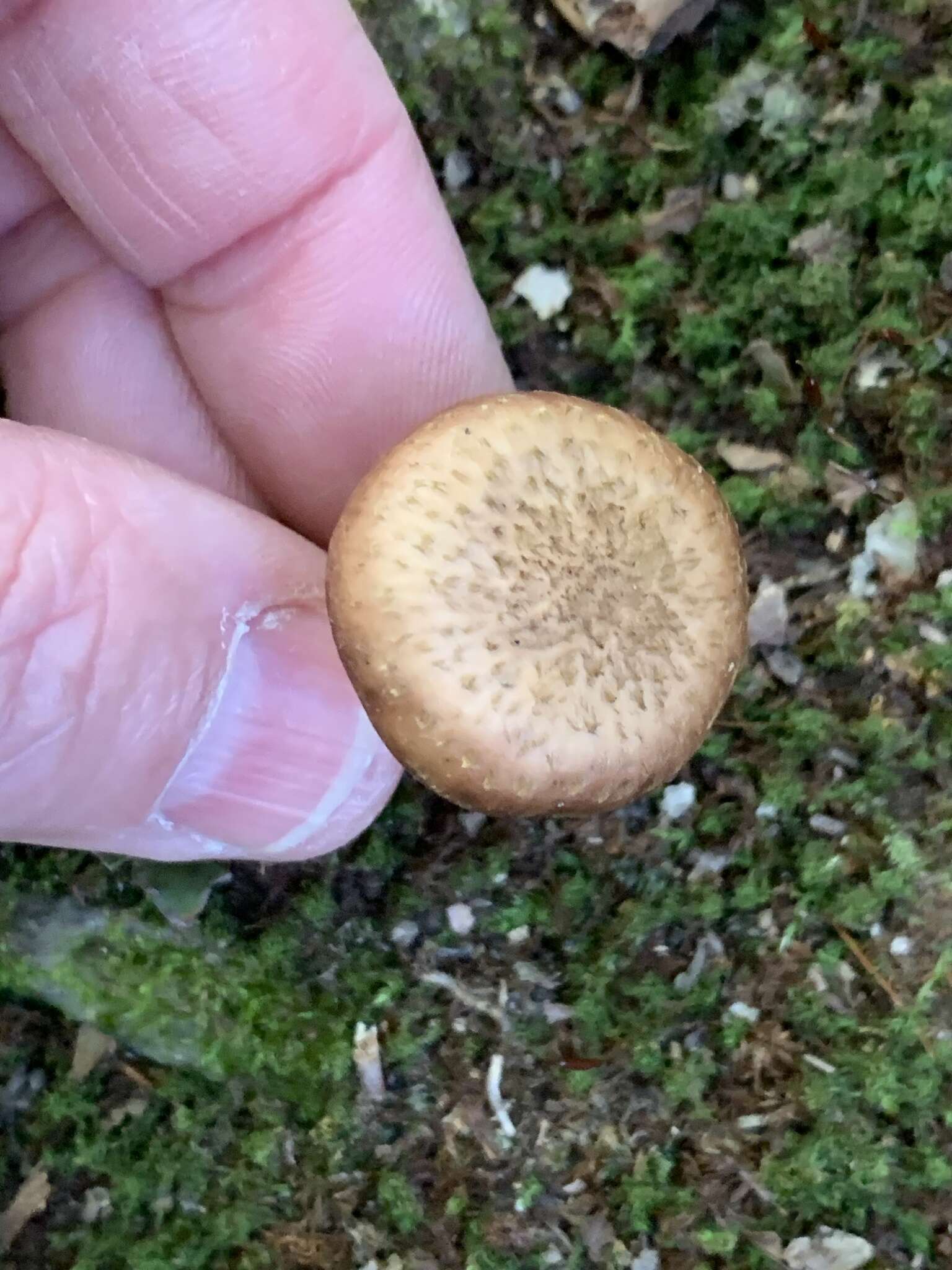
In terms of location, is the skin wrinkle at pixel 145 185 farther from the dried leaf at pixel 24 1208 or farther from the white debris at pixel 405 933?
the dried leaf at pixel 24 1208

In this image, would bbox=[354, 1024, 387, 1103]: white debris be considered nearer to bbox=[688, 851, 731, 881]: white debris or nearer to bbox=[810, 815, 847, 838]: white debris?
bbox=[688, 851, 731, 881]: white debris

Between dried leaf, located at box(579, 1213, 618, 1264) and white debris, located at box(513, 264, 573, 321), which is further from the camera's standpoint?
white debris, located at box(513, 264, 573, 321)

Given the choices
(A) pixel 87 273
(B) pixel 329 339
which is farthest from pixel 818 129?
(A) pixel 87 273

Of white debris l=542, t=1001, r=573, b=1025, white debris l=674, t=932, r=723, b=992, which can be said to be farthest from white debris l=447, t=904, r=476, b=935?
white debris l=674, t=932, r=723, b=992

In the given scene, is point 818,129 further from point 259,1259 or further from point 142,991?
point 259,1259

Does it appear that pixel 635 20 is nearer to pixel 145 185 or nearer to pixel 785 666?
Answer: pixel 145 185

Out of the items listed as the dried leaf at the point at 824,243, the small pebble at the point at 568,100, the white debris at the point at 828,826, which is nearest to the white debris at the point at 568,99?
the small pebble at the point at 568,100
